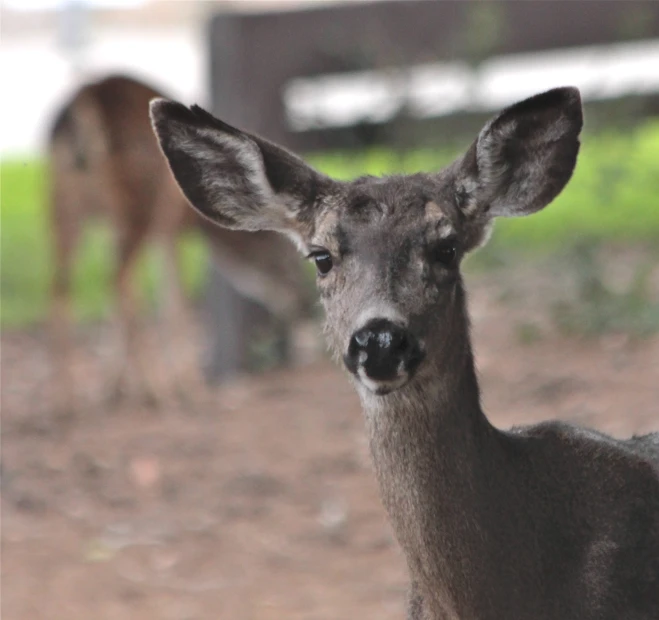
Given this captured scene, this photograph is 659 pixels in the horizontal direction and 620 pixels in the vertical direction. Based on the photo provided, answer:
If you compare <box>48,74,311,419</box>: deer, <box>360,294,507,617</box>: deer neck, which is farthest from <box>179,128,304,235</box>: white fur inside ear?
<box>48,74,311,419</box>: deer

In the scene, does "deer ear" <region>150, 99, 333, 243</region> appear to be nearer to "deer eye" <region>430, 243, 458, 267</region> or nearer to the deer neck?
"deer eye" <region>430, 243, 458, 267</region>

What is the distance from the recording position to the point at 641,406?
708cm

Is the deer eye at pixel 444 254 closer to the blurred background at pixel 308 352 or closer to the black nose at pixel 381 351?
the black nose at pixel 381 351

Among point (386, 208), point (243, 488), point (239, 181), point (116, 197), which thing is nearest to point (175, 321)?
point (116, 197)

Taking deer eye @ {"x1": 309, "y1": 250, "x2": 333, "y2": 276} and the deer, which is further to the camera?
the deer

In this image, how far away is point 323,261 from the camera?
3.87m

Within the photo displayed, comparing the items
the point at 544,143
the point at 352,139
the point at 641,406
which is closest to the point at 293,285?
→ the point at 352,139

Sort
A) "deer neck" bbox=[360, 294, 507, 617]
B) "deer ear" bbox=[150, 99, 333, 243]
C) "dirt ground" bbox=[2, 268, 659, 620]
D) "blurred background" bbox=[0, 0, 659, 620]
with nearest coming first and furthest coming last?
"deer neck" bbox=[360, 294, 507, 617] < "deer ear" bbox=[150, 99, 333, 243] < "dirt ground" bbox=[2, 268, 659, 620] < "blurred background" bbox=[0, 0, 659, 620]

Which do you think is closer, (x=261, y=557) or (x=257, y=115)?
(x=261, y=557)

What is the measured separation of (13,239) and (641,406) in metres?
7.23

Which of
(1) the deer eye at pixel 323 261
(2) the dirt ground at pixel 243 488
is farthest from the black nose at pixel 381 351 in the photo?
(2) the dirt ground at pixel 243 488

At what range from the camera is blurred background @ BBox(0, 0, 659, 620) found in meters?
6.39

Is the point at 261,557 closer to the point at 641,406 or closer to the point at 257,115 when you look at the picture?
the point at 641,406

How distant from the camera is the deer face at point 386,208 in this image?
357cm
